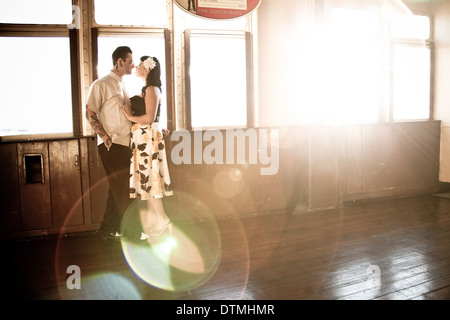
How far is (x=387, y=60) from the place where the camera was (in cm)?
560

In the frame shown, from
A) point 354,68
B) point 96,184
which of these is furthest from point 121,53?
point 354,68

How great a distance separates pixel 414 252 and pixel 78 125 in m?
3.60

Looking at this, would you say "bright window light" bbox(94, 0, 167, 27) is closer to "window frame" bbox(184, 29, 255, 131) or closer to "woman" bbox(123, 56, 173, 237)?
"window frame" bbox(184, 29, 255, 131)

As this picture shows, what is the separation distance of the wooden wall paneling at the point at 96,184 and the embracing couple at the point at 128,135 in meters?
0.35

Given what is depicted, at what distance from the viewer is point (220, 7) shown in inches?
169

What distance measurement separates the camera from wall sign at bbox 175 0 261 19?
4.12 m

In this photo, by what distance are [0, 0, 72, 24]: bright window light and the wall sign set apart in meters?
1.28

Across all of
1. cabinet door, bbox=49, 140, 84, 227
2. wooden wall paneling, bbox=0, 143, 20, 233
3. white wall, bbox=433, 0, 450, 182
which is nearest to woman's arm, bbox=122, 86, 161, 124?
cabinet door, bbox=49, 140, 84, 227

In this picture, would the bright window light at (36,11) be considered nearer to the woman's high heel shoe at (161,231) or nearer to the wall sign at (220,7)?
the wall sign at (220,7)

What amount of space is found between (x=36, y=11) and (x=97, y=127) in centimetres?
162

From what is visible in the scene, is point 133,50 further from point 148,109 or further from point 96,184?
point 96,184

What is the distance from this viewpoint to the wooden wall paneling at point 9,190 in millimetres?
3598

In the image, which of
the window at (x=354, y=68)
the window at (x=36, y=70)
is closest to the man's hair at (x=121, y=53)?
the window at (x=36, y=70)
